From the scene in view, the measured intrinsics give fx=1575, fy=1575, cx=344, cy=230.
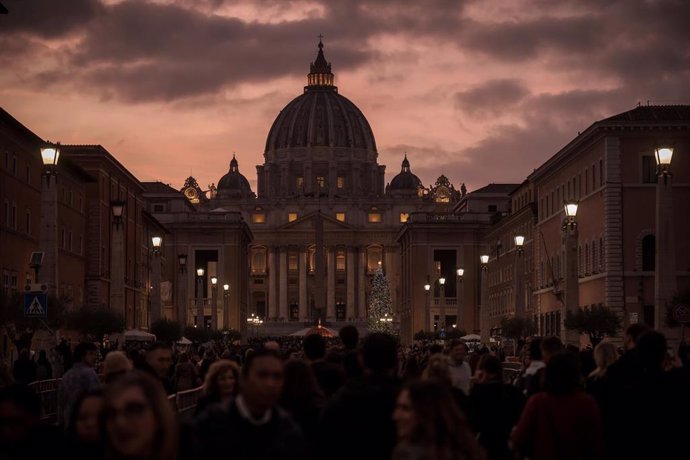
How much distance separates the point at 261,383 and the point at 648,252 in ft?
216

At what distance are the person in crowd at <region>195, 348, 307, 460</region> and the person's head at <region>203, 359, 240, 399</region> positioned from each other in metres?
3.88

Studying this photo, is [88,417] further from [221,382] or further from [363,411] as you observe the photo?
[221,382]

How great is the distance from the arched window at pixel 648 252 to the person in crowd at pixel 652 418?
61227mm

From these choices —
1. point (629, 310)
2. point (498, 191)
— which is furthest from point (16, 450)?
point (498, 191)

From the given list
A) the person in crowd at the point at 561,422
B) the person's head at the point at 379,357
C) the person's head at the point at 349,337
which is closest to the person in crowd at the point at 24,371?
the person's head at the point at 349,337

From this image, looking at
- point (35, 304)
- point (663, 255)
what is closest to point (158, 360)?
point (35, 304)

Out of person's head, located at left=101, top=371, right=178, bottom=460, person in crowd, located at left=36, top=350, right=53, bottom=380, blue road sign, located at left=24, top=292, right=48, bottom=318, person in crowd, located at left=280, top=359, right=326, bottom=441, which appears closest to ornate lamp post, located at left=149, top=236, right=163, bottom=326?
person in crowd, located at left=36, top=350, right=53, bottom=380

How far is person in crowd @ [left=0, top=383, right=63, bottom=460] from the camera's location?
32.1 feet

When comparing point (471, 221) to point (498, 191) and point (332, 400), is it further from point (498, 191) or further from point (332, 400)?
point (332, 400)

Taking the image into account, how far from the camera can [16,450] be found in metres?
9.90

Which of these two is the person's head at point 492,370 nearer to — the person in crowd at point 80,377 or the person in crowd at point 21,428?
the person in crowd at point 80,377

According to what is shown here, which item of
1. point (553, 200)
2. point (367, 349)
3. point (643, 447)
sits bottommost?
point (643, 447)

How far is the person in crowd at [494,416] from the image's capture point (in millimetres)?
14555

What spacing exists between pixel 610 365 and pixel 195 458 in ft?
23.7
